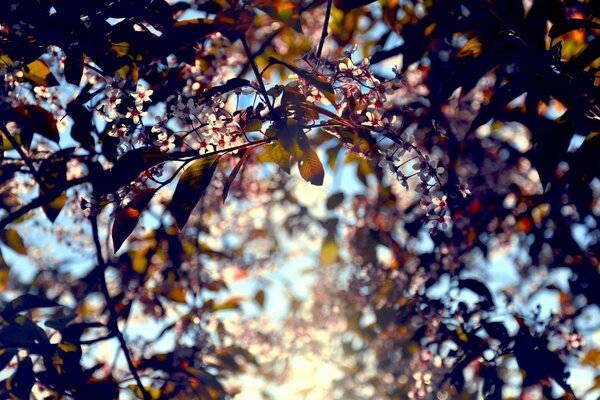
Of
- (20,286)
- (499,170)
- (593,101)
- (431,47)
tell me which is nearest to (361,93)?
(593,101)

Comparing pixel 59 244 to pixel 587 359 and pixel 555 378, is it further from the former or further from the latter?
pixel 587 359

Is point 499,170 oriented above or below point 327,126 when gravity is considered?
above

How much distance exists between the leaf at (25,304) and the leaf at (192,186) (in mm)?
654

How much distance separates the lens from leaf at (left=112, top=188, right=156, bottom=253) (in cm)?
136

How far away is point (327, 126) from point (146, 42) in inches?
21.9

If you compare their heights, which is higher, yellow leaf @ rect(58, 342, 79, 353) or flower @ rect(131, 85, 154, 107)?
flower @ rect(131, 85, 154, 107)

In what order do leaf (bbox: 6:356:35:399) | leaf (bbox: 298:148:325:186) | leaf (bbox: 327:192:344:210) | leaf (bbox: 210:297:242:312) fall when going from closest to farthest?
leaf (bbox: 298:148:325:186) < leaf (bbox: 6:356:35:399) < leaf (bbox: 210:297:242:312) < leaf (bbox: 327:192:344:210)

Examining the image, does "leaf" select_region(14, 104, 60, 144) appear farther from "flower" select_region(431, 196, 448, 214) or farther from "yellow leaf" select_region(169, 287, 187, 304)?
"flower" select_region(431, 196, 448, 214)

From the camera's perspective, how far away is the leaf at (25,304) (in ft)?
5.65

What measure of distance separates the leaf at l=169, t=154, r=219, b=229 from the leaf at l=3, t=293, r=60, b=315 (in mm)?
654

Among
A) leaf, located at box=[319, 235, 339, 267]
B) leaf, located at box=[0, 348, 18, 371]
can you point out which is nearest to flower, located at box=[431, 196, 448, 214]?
A: leaf, located at box=[0, 348, 18, 371]

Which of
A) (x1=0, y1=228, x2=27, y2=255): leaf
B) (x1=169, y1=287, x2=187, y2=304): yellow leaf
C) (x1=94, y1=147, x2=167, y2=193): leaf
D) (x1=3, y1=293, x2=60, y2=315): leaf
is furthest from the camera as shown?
(x1=169, y1=287, x2=187, y2=304): yellow leaf

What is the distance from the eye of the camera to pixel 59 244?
8.44 ft

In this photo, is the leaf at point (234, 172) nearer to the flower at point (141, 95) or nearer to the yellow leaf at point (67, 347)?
the flower at point (141, 95)
